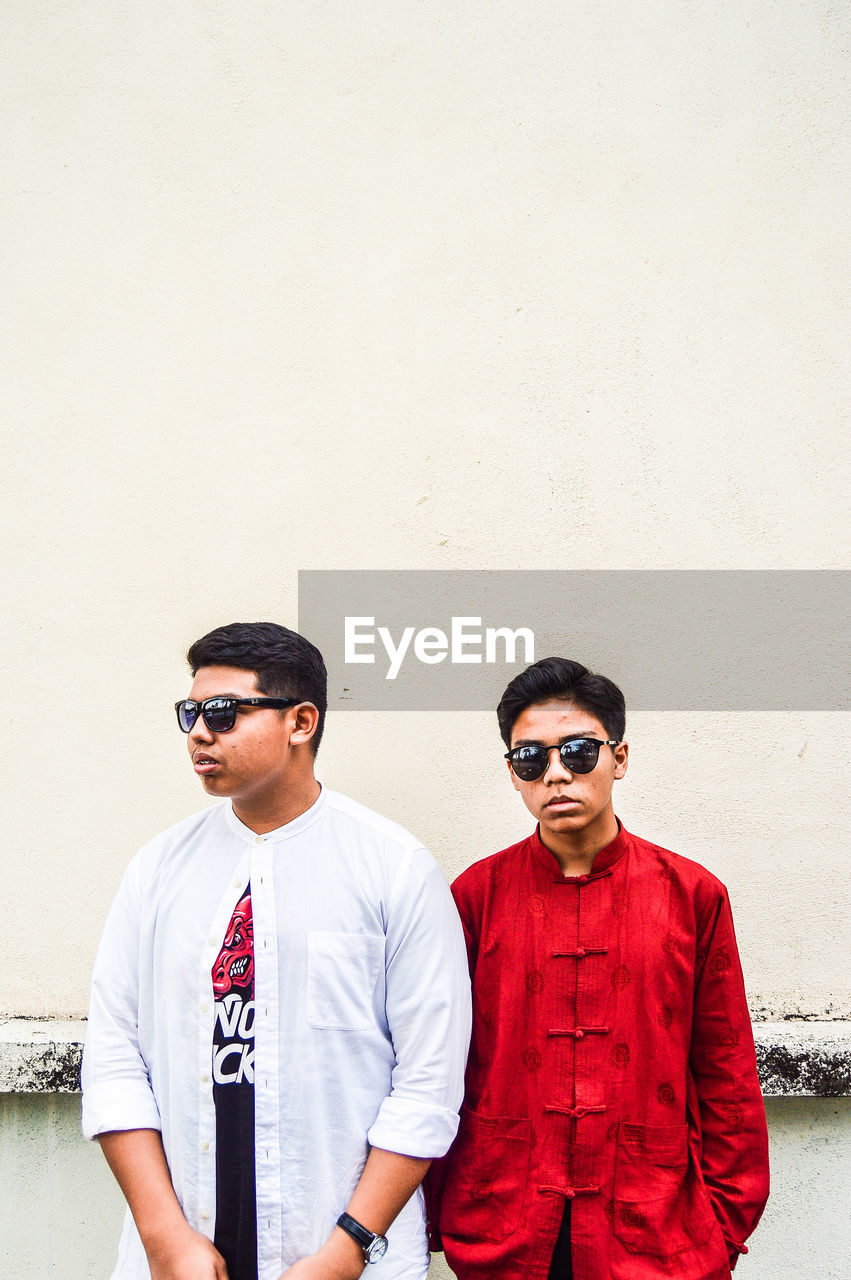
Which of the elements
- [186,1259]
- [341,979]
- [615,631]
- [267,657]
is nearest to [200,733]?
[267,657]

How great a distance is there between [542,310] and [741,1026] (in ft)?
7.02

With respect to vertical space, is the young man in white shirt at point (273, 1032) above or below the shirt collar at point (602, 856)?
below

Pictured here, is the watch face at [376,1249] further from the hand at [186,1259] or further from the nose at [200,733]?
the nose at [200,733]

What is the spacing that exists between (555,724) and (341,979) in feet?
2.44

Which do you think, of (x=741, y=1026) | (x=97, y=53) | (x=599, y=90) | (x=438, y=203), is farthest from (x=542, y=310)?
(x=741, y=1026)

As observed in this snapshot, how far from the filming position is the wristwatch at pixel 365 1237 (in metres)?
1.88

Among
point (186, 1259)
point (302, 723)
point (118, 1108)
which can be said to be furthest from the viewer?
point (302, 723)

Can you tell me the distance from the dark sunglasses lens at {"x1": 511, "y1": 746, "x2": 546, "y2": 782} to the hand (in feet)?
3.96

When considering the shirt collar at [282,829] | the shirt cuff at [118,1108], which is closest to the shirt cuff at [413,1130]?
the shirt cuff at [118,1108]

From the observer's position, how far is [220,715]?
2002 mm

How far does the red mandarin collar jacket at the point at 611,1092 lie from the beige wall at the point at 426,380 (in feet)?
2.40

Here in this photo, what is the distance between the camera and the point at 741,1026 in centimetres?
206

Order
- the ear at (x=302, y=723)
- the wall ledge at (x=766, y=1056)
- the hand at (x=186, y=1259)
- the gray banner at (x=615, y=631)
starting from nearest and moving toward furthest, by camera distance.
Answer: the hand at (x=186, y=1259), the ear at (x=302, y=723), the wall ledge at (x=766, y=1056), the gray banner at (x=615, y=631)

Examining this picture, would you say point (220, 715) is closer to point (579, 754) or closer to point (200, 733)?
point (200, 733)
